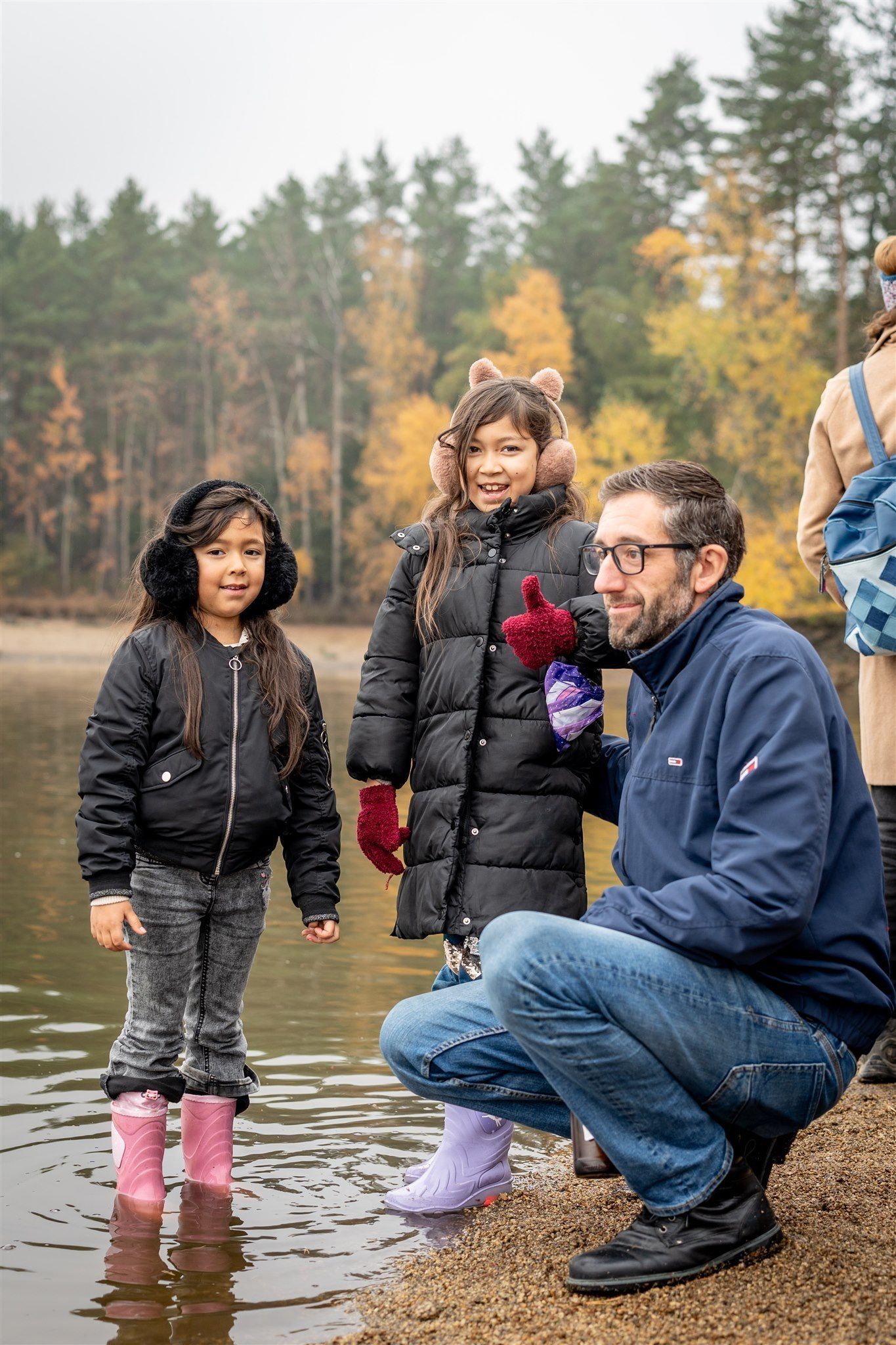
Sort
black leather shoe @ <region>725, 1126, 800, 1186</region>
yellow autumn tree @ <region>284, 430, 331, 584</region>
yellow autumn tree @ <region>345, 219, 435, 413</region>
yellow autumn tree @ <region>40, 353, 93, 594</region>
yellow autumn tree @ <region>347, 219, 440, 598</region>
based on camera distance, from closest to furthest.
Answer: black leather shoe @ <region>725, 1126, 800, 1186</region>
yellow autumn tree @ <region>347, 219, 440, 598</region>
yellow autumn tree @ <region>345, 219, 435, 413</region>
yellow autumn tree @ <region>284, 430, 331, 584</region>
yellow autumn tree @ <region>40, 353, 93, 594</region>

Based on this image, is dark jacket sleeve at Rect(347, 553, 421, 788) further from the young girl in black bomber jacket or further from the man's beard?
the man's beard

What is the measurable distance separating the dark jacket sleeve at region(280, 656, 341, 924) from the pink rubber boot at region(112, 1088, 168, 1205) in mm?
671

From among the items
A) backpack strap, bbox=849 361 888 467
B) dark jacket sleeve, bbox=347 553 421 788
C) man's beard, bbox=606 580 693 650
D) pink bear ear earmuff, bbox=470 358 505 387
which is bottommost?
dark jacket sleeve, bbox=347 553 421 788

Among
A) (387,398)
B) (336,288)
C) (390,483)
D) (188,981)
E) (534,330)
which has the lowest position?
(188,981)

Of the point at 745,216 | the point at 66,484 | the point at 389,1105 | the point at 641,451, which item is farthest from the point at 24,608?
the point at 389,1105

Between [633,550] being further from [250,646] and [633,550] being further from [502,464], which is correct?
[250,646]

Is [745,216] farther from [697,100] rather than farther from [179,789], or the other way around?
[179,789]

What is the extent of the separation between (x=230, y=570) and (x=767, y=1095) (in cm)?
207

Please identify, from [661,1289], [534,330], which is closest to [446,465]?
[661,1289]

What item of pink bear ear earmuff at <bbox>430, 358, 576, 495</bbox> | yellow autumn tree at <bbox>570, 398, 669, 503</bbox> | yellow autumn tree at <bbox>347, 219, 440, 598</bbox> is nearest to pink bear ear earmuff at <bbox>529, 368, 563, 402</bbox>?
pink bear ear earmuff at <bbox>430, 358, 576, 495</bbox>

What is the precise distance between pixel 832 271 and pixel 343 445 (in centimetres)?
1926

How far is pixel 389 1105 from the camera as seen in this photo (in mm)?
4574

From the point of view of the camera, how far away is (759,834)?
105 inches

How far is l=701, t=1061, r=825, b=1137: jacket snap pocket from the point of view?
274cm
